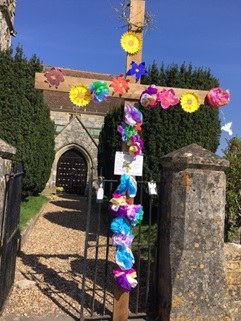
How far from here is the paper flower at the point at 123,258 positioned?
479cm

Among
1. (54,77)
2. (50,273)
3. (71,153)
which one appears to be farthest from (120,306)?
(71,153)

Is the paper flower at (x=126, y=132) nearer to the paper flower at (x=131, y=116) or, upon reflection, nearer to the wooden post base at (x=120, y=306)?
the paper flower at (x=131, y=116)

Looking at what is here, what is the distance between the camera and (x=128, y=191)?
489 cm

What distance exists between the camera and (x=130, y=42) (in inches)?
199

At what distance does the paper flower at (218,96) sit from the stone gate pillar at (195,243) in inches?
33.0

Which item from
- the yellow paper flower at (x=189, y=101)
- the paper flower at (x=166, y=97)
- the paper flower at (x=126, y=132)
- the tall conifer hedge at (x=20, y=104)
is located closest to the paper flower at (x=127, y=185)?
the paper flower at (x=126, y=132)

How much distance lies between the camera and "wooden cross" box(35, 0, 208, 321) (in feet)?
15.8

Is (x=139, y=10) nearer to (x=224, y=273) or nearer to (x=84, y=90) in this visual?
(x=84, y=90)

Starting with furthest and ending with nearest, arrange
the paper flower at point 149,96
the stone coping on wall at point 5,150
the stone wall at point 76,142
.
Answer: the stone wall at point 76,142 → the paper flower at point 149,96 → the stone coping on wall at point 5,150

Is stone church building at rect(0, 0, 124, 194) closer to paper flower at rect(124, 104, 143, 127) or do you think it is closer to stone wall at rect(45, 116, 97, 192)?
stone wall at rect(45, 116, 97, 192)

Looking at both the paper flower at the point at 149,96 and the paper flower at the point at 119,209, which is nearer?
the paper flower at the point at 119,209

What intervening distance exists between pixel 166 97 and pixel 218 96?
27.8 inches

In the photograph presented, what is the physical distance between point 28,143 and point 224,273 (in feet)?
27.0

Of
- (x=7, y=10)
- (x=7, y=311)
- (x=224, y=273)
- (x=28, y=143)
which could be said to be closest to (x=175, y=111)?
(x=28, y=143)
